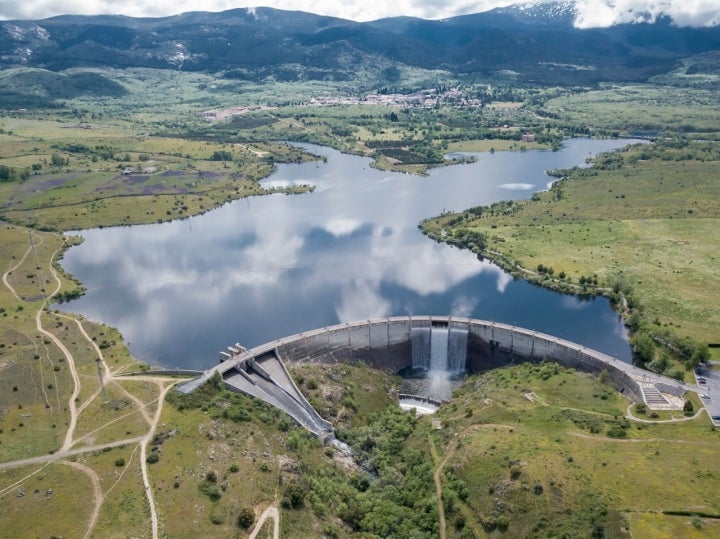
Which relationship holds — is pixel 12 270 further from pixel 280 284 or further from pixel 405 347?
pixel 405 347

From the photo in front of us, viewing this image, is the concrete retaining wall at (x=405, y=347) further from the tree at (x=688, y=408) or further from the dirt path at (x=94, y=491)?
the dirt path at (x=94, y=491)

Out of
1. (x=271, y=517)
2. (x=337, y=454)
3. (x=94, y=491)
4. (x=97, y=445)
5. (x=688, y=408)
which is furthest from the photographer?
(x=337, y=454)

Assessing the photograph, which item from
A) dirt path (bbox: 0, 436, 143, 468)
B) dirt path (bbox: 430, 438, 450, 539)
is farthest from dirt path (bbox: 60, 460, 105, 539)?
dirt path (bbox: 430, 438, 450, 539)

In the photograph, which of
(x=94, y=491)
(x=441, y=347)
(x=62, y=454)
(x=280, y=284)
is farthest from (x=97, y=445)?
(x=280, y=284)

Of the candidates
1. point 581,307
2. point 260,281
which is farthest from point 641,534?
point 260,281

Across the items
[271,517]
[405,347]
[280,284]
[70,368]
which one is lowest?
[280,284]

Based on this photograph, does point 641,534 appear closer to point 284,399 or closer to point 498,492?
point 498,492
